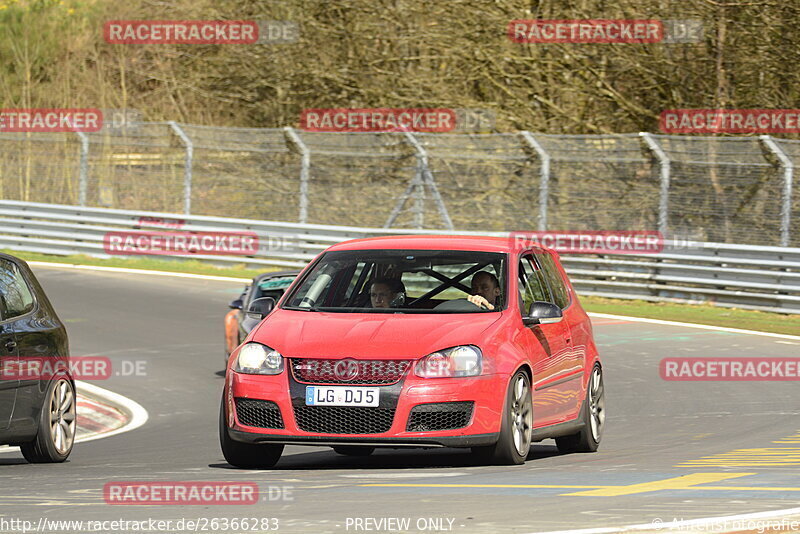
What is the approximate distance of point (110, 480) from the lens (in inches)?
338

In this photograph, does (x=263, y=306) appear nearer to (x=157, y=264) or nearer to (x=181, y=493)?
(x=181, y=493)

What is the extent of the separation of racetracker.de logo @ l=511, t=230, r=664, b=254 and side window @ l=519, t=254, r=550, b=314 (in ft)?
46.7

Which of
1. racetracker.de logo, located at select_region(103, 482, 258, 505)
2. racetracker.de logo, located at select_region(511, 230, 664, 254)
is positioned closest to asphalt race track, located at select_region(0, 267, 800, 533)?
racetracker.de logo, located at select_region(103, 482, 258, 505)

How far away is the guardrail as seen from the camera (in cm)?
2358

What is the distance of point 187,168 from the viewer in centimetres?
3073

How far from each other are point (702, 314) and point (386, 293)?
1401 cm

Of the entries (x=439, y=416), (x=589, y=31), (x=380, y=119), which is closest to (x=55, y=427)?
(x=439, y=416)

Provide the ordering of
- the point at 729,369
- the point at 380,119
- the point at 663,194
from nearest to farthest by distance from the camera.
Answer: the point at 729,369 → the point at 663,194 → the point at 380,119

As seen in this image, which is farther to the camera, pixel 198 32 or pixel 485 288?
pixel 198 32

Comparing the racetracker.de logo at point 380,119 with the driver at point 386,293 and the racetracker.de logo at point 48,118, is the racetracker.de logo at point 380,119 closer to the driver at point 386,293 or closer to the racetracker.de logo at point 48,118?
the racetracker.de logo at point 48,118

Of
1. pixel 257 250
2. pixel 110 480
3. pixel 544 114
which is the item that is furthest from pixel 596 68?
pixel 110 480

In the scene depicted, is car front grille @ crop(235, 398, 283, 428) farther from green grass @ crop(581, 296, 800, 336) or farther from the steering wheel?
green grass @ crop(581, 296, 800, 336)

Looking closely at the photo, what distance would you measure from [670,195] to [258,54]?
40.2 ft

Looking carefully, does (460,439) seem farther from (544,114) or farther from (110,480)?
(544,114)
